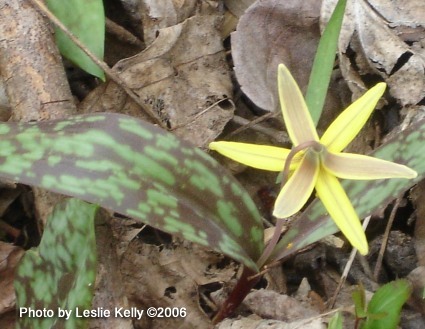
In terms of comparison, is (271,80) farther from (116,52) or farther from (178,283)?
(178,283)

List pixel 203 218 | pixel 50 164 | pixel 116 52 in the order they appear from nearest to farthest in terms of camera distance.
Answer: pixel 50 164, pixel 203 218, pixel 116 52

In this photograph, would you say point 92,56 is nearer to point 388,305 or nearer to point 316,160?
point 316,160

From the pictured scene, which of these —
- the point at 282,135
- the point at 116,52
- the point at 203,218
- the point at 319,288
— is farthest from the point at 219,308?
the point at 116,52

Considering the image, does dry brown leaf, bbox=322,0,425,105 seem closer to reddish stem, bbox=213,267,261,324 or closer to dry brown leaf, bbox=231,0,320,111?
dry brown leaf, bbox=231,0,320,111

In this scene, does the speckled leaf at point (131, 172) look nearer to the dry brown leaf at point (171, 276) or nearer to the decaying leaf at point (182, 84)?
the dry brown leaf at point (171, 276)

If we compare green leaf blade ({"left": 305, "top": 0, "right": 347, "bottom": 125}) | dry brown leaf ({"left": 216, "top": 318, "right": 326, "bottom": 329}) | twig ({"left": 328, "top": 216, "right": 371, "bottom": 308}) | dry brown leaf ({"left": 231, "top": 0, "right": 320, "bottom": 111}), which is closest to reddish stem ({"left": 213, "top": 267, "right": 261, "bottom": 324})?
dry brown leaf ({"left": 216, "top": 318, "right": 326, "bottom": 329})

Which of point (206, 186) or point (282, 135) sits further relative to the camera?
point (282, 135)

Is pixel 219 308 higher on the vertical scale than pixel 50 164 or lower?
lower

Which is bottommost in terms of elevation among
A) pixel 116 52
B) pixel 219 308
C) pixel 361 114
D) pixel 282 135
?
pixel 219 308

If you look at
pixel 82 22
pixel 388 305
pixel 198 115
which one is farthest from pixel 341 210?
pixel 82 22
